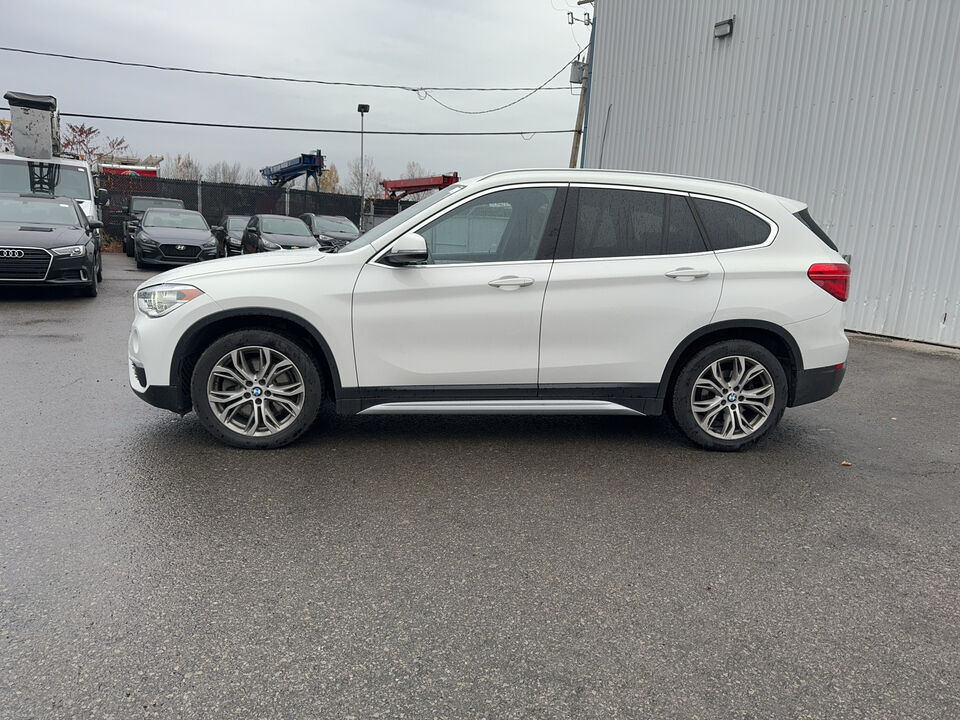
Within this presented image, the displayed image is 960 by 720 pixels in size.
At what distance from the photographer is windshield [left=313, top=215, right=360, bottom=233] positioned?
21797mm

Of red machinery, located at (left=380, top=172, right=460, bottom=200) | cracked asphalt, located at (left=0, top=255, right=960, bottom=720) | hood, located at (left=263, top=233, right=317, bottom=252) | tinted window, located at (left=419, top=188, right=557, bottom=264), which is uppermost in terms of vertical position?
red machinery, located at (left=380, top=172, right=460, bottom=200)

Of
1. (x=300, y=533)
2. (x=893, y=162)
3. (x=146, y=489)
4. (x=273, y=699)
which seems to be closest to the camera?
(x=273, y=699)

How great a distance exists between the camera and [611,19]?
53.2 ft

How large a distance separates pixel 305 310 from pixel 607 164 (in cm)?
1345

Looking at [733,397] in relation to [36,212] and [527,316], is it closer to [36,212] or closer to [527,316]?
[527,316]

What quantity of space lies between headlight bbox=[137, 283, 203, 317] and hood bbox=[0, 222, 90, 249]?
718cm

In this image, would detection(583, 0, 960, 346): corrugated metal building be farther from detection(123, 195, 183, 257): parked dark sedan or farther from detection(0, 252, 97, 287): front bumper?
detection(123, 195, 183, 257): parked dark sedan

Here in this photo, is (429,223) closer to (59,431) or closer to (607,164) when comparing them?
(59,431)

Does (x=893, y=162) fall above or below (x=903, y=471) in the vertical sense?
above

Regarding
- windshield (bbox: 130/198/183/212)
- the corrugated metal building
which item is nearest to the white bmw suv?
the corrugated metal building

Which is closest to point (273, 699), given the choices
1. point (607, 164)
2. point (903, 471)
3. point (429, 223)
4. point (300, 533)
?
point (300, 533)

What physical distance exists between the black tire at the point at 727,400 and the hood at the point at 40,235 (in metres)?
9.52

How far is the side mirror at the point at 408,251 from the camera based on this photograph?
442 centimetres

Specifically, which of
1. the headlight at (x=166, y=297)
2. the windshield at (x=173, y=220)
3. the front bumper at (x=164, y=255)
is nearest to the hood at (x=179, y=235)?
the front bumper at (x=164, y=255)
